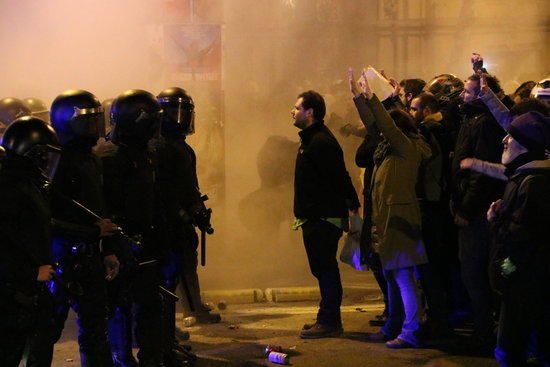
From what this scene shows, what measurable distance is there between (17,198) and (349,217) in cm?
380

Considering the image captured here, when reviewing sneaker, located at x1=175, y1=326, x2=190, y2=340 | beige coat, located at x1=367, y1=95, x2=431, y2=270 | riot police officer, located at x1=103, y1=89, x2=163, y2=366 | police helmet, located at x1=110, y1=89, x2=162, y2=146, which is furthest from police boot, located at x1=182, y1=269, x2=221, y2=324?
police helmet, located at x1=110, y1=89, x2=162, y2=146

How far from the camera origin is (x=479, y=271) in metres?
6.74

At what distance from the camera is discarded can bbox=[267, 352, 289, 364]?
6793mm

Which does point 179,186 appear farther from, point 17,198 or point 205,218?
point 17,198

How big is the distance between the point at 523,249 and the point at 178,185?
2893 mm

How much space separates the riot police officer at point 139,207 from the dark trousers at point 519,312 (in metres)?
2.36

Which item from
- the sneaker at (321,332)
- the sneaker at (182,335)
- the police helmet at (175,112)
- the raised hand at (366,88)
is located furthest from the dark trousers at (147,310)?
the raised hand at (366,88)

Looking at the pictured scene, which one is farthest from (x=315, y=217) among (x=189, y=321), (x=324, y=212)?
(x=189, y=321)

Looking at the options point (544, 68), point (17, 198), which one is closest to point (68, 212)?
point (17, 198)

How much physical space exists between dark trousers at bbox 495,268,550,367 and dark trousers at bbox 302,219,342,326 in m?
2.31

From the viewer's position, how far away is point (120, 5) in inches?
465

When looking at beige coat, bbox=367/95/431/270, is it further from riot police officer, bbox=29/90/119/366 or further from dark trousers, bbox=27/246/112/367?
dark trousers, bbox=27/246/112/367

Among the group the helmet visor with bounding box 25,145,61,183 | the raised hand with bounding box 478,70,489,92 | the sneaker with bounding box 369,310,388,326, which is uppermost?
the raised hand with bounding box 478,70,489,92

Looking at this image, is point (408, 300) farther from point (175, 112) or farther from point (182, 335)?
point (175, 112)
